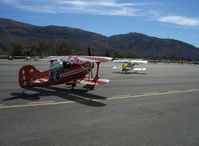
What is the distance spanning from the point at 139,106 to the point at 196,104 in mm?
2754

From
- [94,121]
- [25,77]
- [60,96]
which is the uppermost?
[25,77]

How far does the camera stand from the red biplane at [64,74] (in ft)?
42.7

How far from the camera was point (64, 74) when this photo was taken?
14.3 m

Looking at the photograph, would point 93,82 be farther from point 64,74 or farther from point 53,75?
point 53,75

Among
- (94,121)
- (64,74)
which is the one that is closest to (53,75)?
(64,74)

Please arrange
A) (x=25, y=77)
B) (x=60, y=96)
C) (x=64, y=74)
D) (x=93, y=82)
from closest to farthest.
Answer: (x=60, y=96), (x=25, y=77), (x=93, y=82), (x=64, y=74)

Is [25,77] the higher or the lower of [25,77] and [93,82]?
the higher

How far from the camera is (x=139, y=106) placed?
35.7 feet

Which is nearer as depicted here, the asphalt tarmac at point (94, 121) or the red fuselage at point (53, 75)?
the asphalt tarmac at point (94, 121)

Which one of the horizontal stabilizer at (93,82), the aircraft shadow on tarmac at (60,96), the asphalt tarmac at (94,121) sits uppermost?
the horizontal stabilizer at (93,82)

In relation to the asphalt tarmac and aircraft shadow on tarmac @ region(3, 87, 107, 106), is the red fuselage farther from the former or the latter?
the asphalt tarmac

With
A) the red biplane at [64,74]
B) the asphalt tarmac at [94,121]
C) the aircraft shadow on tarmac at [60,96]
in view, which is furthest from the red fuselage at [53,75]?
the asphalt tarmac at [94,121]

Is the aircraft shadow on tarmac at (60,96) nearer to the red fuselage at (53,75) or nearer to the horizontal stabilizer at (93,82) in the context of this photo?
the red fuselage at (53,75)

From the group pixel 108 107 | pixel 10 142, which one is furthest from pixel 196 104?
pixel 10 142
